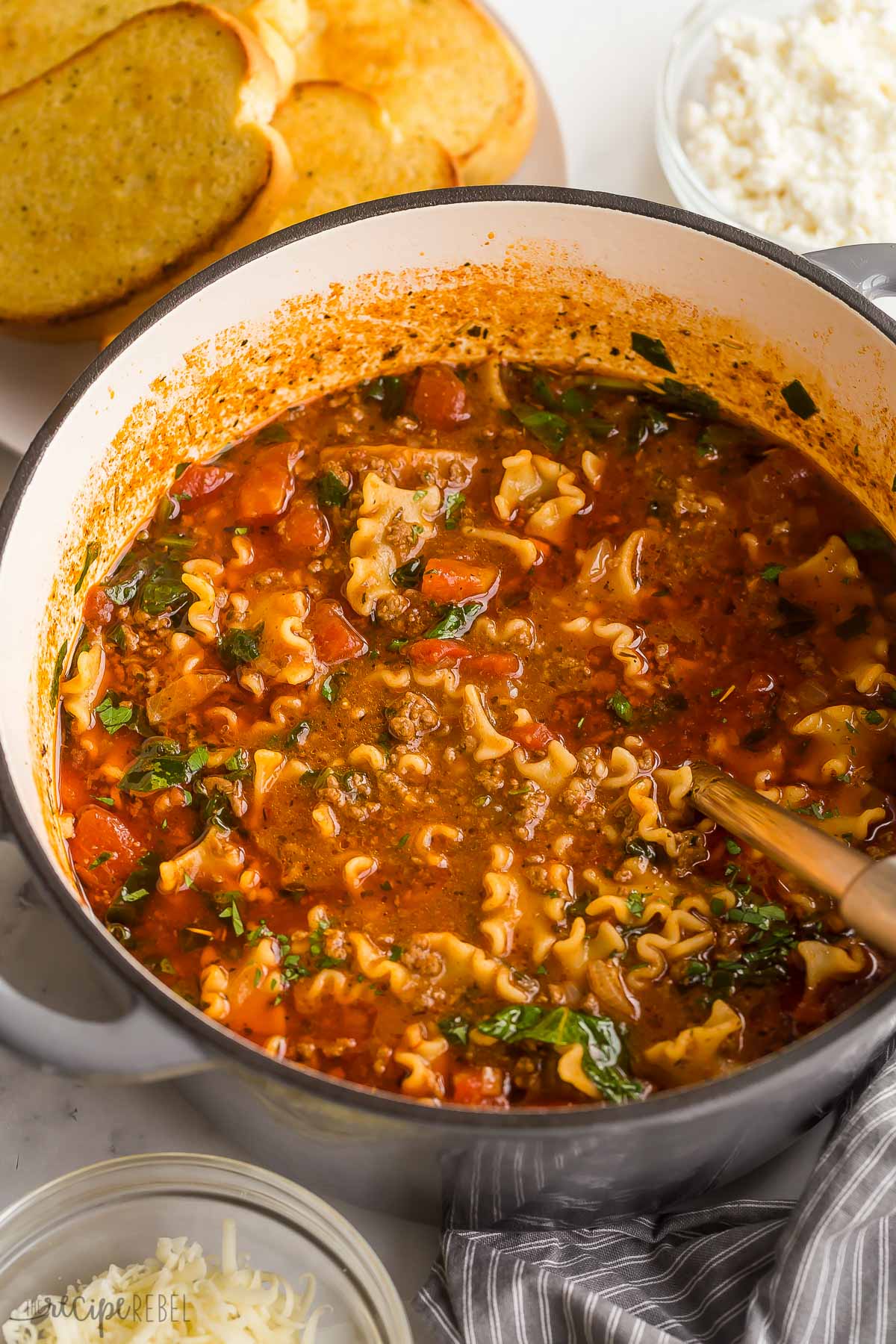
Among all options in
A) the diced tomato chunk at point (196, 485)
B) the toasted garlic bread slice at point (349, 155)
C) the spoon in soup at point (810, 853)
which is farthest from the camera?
the toasted garlic bread slice at point (349, 155)

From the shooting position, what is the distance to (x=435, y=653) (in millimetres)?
3664

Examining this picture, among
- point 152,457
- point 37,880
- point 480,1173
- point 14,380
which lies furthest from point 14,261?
point 480,1173

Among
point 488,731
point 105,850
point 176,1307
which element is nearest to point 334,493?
point 488,731

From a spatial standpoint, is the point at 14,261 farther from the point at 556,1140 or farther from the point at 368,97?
the point at 556,1140

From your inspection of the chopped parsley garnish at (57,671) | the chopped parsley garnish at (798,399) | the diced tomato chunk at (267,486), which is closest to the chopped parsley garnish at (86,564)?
the chopped parsley garnish at (57,671)

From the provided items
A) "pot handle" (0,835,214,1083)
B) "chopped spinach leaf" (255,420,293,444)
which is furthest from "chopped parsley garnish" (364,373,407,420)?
"pot handle" (0,835,214,1083)

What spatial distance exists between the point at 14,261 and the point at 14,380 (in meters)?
0.38

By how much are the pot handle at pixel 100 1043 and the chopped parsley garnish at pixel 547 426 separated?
7.10 ft

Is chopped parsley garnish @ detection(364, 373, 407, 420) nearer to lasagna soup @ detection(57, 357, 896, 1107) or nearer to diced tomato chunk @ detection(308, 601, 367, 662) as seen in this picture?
lasagna soup @ detection(57, 357, 896, 1107)

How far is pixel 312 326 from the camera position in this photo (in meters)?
4.05

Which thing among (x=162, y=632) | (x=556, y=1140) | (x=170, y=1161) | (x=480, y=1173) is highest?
(x=162, y=632)

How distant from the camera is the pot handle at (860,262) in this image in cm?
356

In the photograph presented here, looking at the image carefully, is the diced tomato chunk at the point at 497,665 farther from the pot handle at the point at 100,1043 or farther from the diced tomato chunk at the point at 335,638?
the pot handle at the point at 100,1043

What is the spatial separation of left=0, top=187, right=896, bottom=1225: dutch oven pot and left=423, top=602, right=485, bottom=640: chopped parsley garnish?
952 millimetres
